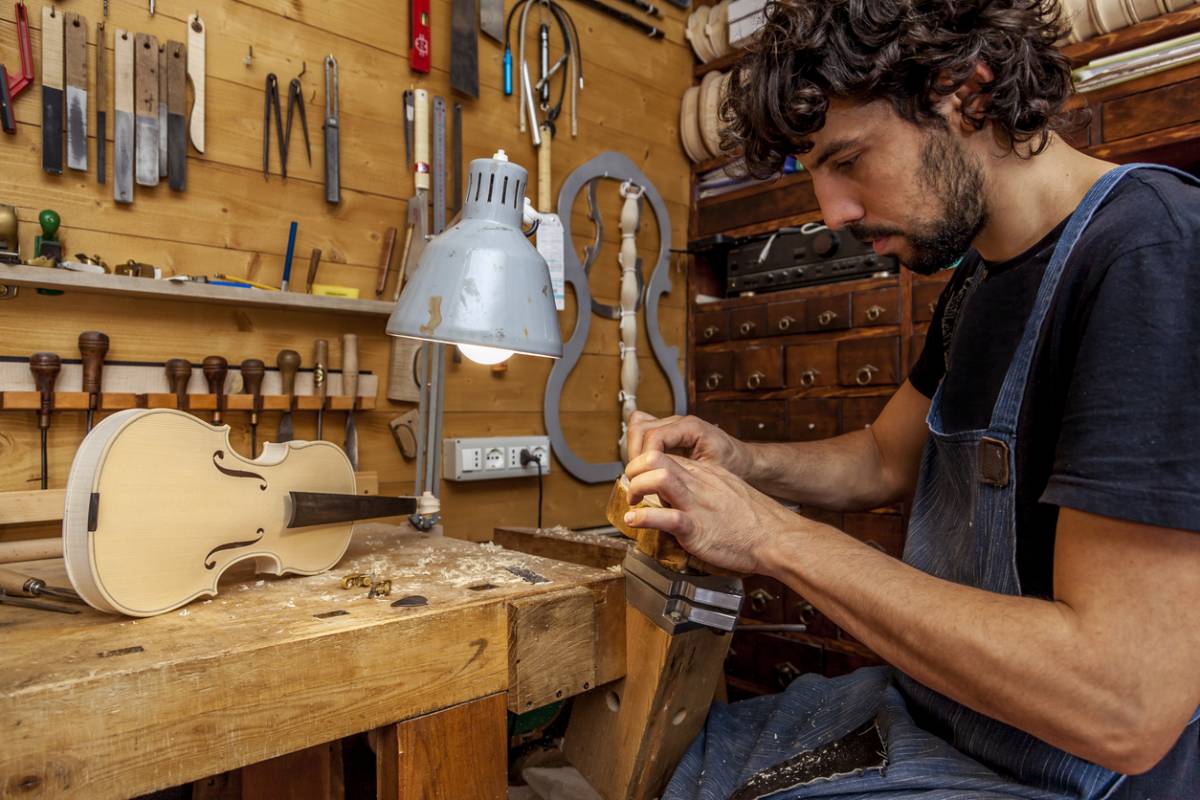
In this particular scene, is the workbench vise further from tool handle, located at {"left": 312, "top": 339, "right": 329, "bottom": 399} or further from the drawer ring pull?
the drawer ring pull

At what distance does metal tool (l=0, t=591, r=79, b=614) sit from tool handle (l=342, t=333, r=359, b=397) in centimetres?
98

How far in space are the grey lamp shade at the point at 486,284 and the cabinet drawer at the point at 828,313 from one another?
5.22ft

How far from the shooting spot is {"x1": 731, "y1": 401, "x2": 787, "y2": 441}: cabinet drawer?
8.32ft

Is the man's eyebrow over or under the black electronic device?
under

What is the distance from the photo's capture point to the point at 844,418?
2365 mm

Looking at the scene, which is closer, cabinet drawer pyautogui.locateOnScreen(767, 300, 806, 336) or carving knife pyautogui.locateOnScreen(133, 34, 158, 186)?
carving knife pyautogui.locateOnScreen(133, 34, 158, 186)

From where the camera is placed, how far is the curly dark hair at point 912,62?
1.03m

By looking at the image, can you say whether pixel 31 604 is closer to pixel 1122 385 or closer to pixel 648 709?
pixel 648 709

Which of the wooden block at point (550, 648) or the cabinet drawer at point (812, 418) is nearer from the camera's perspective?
the wooden block at point (550, 648)

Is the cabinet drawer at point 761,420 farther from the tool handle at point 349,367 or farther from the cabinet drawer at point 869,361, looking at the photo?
the tool handle at point 349,367

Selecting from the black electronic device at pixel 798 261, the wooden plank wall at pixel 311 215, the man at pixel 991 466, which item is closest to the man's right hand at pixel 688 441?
the man at pixel 991 466

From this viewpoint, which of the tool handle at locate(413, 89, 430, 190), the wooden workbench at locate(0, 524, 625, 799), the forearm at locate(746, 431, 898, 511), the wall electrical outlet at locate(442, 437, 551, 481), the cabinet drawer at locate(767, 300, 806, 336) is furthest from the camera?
the cabinet drawer at locate(767, 300, 806, 336)

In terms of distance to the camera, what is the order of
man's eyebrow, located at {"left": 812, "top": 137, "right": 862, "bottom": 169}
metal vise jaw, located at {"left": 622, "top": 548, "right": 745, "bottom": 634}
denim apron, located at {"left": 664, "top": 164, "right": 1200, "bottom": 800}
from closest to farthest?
denim apron, located at {"left": 664, "top": 164, "right": 1200, "bottom": 800}
metal vise jaw, located at {"left": 622, "top": 548, "right": 745, "bottom": 634}
man's eyebrow, located at {"left": 812, "top": 137, "right": 862, "bottom": 169}

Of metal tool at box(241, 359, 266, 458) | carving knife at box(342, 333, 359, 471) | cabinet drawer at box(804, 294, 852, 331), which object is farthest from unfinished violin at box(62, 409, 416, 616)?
cabinet drawer at box(804, 294, 852, 331)
